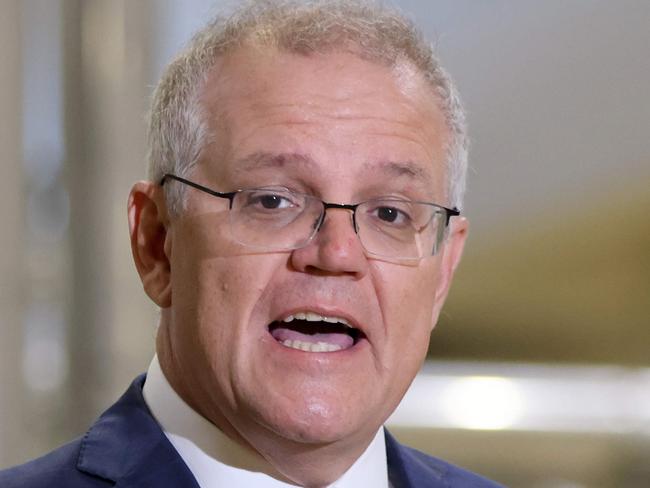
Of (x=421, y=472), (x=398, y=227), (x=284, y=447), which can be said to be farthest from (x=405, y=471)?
(x=398, y=227)

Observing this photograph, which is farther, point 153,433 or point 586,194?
point 586,194

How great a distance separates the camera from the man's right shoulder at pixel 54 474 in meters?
1.74

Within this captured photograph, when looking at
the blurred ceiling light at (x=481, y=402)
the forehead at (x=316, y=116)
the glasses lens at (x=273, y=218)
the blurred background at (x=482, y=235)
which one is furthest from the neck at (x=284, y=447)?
the blurred ceiling light at (x=481, y=402)

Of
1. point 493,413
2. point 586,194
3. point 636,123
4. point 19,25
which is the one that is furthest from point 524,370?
point 19,25

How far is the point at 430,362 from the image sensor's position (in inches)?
145

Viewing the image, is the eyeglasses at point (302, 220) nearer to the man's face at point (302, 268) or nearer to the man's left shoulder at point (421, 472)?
the man's face at point (302, 268)

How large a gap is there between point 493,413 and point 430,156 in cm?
196

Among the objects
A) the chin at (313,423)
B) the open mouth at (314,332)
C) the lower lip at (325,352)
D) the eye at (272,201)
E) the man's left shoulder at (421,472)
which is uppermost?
the eye at (272,201)

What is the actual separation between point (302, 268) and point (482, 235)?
6.72 feet

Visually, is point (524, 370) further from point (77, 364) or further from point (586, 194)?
point (77, 364)

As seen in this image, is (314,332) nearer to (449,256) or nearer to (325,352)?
(325,352)

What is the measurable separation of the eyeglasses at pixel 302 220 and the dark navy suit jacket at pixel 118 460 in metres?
0.33

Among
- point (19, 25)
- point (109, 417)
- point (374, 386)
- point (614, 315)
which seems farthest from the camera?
point (614, 315)

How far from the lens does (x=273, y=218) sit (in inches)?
67.7
